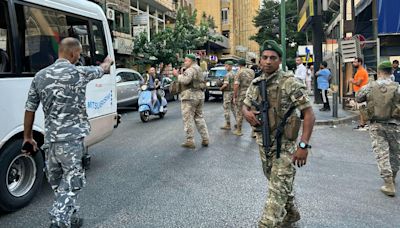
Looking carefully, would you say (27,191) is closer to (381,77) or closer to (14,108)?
(14,108)

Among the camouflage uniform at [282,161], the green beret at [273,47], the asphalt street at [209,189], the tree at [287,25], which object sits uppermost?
the tree at [287,25]

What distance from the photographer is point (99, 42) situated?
6.45 m

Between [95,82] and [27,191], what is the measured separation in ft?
6.34

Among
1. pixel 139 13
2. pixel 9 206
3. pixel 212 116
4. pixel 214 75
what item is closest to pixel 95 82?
pixel 9 206

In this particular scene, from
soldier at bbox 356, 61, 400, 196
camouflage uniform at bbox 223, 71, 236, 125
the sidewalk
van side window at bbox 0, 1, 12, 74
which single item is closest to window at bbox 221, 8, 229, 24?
the sidewalk

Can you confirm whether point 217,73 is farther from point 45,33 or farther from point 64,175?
point 64,175

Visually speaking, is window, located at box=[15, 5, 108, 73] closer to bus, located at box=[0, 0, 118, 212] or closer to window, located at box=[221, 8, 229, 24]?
bus, located at box=[0, 0, 118, 212]

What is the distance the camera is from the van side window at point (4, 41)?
4.51m

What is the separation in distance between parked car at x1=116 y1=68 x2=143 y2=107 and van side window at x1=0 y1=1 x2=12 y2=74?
9146mm

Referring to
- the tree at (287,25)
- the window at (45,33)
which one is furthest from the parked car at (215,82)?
the tree at (287,25)

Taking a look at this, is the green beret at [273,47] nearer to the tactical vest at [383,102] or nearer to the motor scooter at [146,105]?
the tactical vest at [383,102]

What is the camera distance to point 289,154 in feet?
11.2

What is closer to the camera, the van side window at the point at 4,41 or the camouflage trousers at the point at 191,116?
the van side window at the point at 4,41

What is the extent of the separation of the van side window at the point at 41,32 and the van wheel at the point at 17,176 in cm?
101
